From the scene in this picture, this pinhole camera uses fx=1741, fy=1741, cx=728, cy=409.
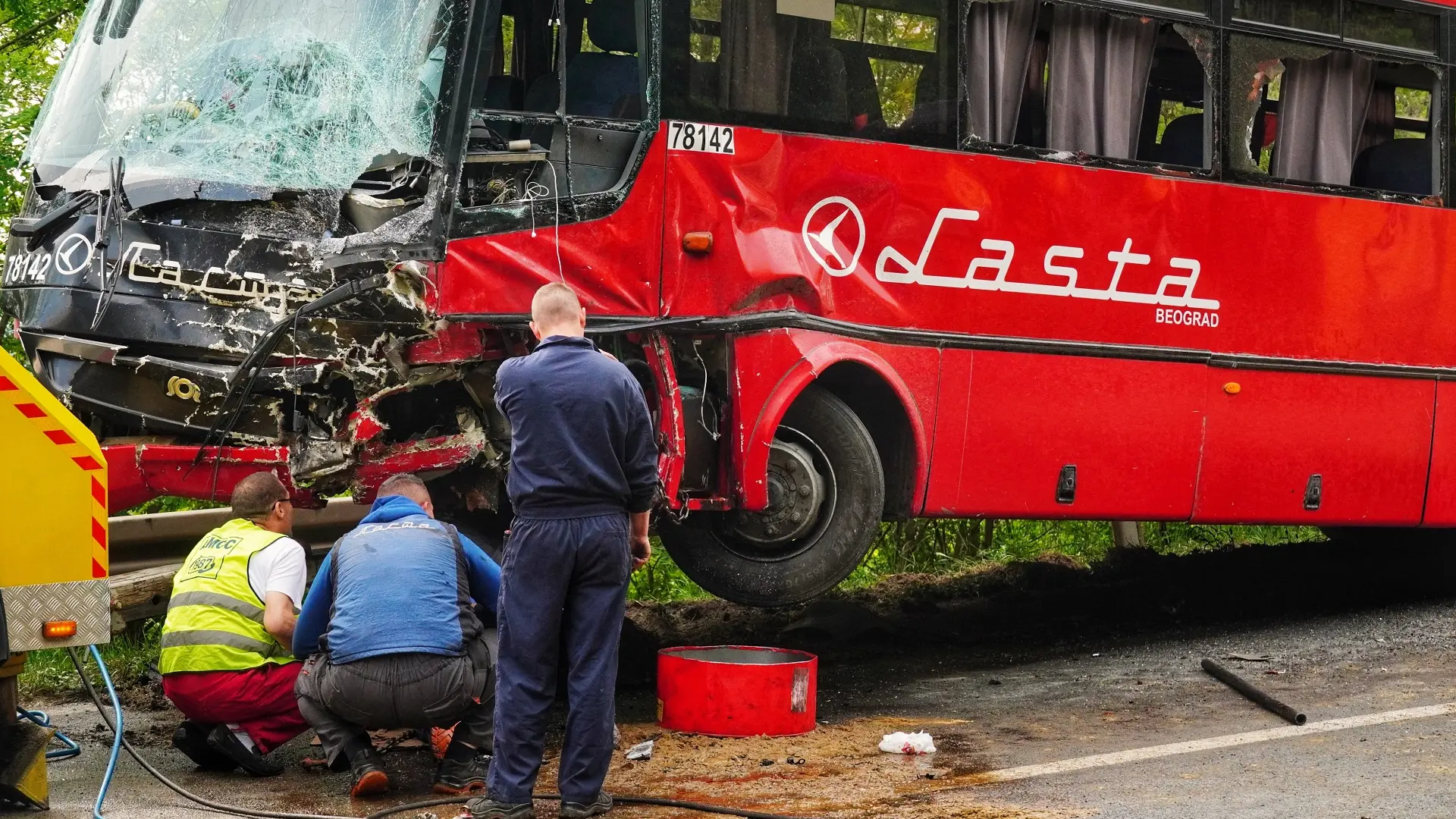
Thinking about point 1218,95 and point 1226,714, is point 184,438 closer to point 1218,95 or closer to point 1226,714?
point 1226,714

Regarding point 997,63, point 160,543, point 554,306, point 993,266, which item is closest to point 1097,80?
point 997,63

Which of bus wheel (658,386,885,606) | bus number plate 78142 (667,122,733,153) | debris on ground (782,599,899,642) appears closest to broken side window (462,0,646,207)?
bus number plate 78142 (667,122,733,153)

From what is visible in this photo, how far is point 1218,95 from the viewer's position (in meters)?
8.48

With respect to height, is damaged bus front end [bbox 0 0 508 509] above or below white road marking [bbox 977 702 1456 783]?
above

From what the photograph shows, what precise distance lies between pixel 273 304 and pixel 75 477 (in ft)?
4.24

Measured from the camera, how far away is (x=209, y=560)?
618cm

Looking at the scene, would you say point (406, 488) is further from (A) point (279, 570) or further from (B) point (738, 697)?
(B) point (738, 697)

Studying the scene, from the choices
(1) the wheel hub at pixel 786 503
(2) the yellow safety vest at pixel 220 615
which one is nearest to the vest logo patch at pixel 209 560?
(2) the yellow safety vest at pixel 220 615

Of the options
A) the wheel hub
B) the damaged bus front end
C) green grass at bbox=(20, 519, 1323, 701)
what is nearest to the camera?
Result: the damaged bus front end

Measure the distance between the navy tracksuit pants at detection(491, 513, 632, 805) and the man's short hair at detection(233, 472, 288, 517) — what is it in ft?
4.24

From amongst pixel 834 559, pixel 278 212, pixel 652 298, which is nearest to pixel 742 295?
pixel 652 298

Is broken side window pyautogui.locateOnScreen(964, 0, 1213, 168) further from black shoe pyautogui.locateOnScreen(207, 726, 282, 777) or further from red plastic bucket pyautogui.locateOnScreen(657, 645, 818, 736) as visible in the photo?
black shoe pyautogui.locateOnScreen(207, 726, 282, 777)

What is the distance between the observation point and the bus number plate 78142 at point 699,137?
22.5 ft

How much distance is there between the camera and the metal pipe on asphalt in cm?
679
